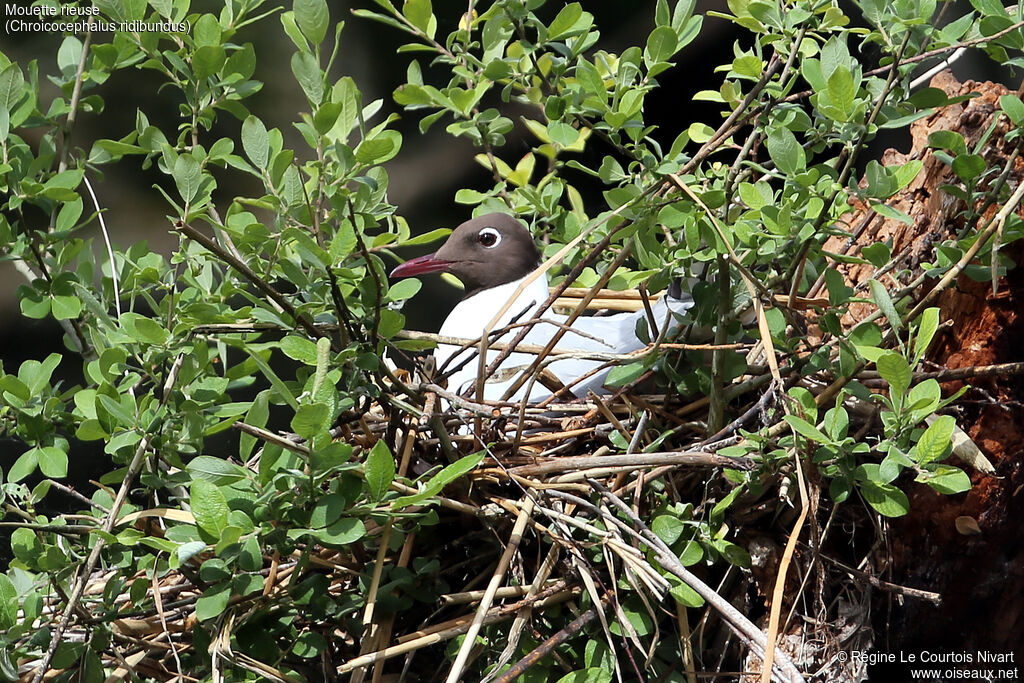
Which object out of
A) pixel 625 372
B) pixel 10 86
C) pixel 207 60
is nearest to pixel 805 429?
pixel 625 372

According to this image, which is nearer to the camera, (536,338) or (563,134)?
(563,134)

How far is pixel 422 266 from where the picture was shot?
1.28 meters

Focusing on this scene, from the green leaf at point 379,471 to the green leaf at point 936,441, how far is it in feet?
1.22

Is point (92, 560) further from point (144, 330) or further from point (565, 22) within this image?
point (565, 22)

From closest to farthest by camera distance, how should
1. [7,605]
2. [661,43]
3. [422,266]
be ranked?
1. [7,605]
2. [661,43]
3. [422,266]

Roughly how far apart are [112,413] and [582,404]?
0.43m

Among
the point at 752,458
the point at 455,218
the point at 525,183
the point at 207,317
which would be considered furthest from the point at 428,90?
the point at 455,218

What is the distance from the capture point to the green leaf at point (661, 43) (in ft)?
2.91

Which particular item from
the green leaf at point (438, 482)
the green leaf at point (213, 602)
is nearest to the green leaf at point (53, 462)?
the green leaf at point (213, 602)

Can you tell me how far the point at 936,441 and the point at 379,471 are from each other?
1.28ft

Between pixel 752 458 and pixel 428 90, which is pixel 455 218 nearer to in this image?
pixel 428 90

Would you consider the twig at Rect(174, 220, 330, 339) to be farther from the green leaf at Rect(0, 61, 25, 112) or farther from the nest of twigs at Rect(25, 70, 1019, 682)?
the green leaf at Rect(0, 61, 25, 112)

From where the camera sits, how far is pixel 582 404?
38.4 inches

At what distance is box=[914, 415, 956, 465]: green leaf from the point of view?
0.70m
